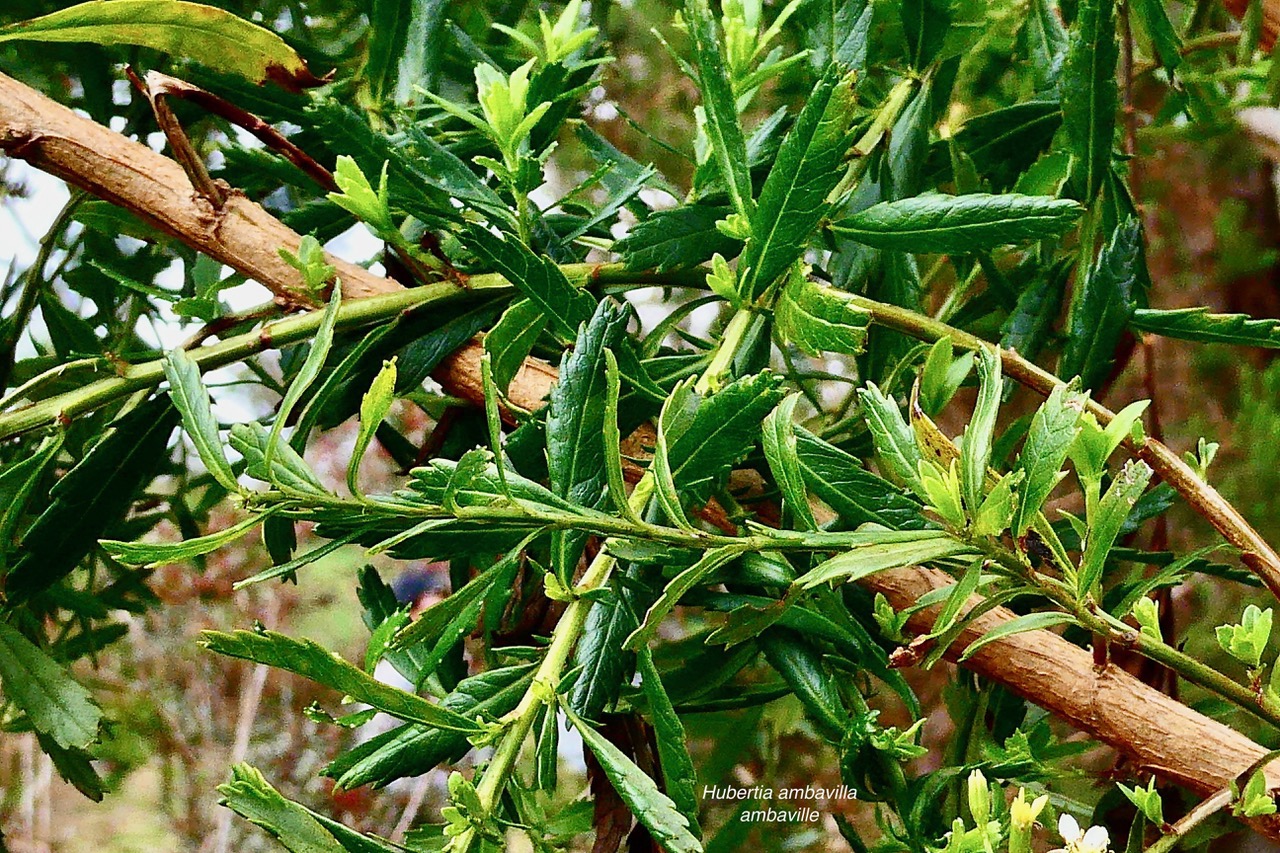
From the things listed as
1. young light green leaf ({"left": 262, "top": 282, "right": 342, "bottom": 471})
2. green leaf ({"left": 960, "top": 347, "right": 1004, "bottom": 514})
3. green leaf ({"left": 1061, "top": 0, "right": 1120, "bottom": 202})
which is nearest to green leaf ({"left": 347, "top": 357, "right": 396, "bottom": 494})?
young light green leaf ({"left": 262, "top": 282, "right": 342, "bottom": 471})

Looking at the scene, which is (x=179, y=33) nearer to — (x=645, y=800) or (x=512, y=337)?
(x=512, y=337)

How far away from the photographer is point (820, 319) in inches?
9.8

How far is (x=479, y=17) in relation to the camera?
49 centimetres

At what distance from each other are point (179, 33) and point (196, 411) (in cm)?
12

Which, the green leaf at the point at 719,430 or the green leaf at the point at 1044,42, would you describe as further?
the green leaf at the point at 1044,42

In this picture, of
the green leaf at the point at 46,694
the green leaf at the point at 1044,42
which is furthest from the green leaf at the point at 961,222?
the green leaf at the point at 46,694

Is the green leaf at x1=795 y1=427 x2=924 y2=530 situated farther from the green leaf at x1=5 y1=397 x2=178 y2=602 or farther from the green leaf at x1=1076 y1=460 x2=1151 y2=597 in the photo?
the green leaf at x1=5 y1=397 x2=178 y2=602

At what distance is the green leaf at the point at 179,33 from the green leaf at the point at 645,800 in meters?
0.21

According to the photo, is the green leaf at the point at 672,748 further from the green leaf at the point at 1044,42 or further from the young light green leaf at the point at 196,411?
the green leaf at the point at 1044,42

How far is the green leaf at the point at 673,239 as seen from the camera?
0.28 m

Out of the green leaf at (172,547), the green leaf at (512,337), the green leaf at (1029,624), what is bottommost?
the green leaf at (1029,624)

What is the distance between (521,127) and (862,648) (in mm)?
158

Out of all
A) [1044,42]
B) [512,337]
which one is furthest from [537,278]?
[1044,42]

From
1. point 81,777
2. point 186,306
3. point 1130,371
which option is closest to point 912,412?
point 186,306
